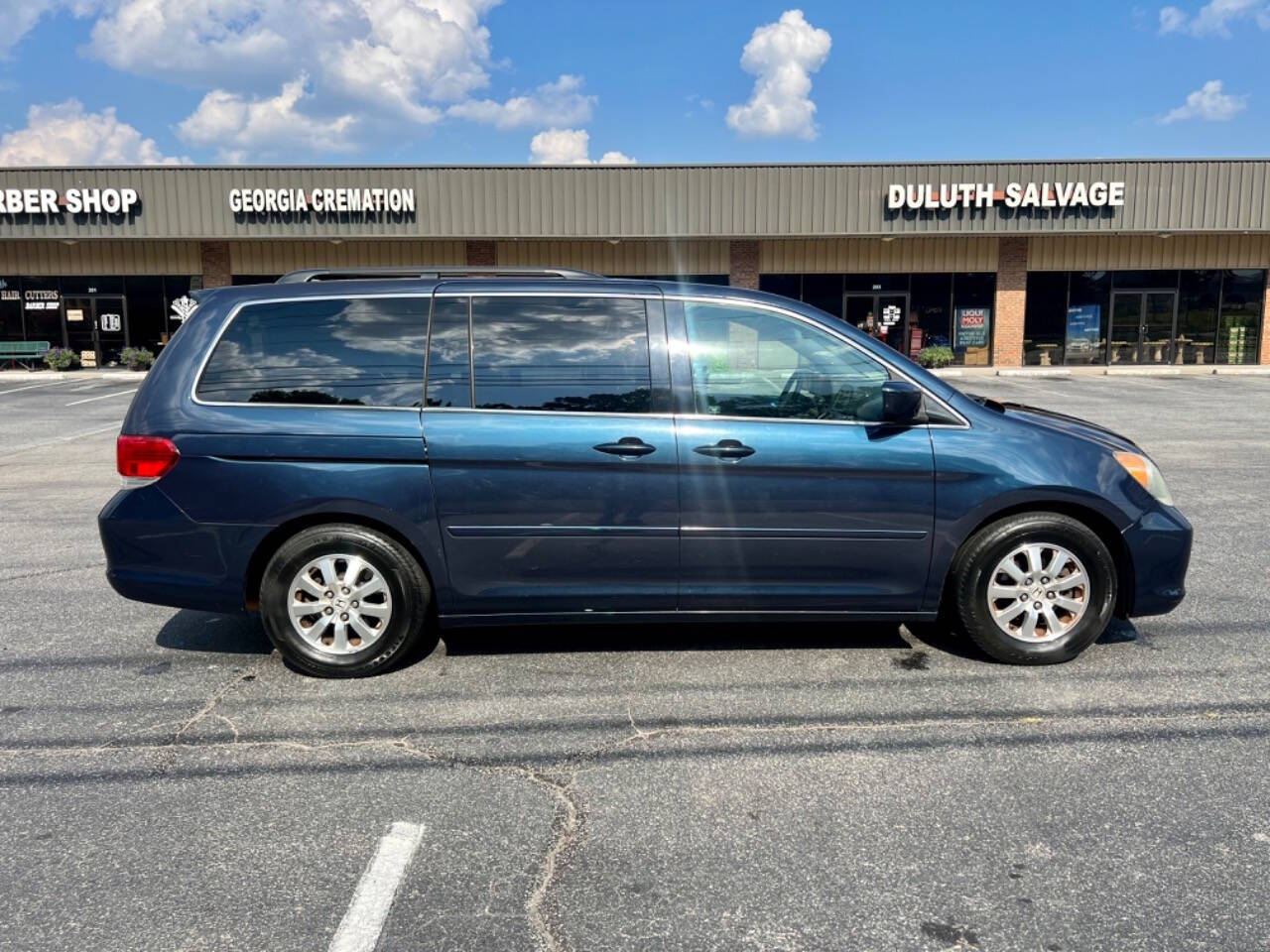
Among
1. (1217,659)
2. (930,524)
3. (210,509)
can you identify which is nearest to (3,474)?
(210,509)

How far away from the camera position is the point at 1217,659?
465 centimetres

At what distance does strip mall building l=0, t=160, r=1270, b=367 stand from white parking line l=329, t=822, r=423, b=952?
76.8ft

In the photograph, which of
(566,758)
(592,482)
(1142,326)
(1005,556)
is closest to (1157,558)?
(1005,556)

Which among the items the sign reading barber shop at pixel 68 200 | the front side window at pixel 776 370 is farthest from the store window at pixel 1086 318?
the front side window at pixel 776 370

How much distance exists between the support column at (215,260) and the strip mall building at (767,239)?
0.06 m

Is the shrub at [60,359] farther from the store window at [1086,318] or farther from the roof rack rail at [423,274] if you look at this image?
the store window at [1086,318]

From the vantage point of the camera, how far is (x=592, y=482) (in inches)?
171

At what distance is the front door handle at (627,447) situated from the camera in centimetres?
432

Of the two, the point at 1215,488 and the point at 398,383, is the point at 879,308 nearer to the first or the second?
the point at 1215,488

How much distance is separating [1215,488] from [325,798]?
8719 millimetres

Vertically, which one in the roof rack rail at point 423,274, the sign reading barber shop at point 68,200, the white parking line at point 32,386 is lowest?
the white parking line at point 32,386

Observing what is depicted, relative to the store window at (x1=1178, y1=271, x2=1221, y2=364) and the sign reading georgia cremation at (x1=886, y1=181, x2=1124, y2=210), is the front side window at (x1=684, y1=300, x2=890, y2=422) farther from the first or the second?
the store window at (x1=1178, y1=271, x2=1221, y2=364)

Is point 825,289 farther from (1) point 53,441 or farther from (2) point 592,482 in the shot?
(2) point 592,482

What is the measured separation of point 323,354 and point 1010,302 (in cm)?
2584
